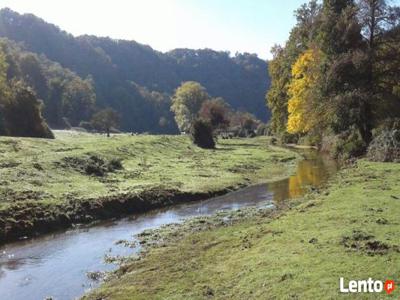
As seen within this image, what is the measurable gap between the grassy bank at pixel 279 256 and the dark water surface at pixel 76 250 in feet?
6.80

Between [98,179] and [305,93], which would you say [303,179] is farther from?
[305,93]

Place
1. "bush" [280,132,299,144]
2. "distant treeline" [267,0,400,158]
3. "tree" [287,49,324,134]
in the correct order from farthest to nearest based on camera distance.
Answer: "bush" [280,132,299,144] < "tree" [287,49,324,134] < "distant treeline" [267,0,400,158]

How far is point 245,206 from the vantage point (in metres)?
32.8

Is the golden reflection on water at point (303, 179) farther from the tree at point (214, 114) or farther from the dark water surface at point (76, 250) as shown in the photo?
the tree at point (214, 114)

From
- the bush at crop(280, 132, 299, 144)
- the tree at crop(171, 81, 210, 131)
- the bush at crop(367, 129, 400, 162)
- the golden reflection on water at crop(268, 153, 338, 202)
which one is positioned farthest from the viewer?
the tree at crop(171, 81, 210, 131)

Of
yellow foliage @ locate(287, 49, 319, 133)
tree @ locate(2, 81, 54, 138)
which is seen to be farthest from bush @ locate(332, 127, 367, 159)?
tree @ locate(2, 81, 54, 138)

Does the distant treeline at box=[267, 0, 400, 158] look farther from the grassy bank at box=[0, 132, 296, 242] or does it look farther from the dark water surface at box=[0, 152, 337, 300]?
the dark water surface at box=[0, 152, 337, 300]

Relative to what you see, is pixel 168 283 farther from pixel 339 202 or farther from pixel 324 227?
pixel 339 202

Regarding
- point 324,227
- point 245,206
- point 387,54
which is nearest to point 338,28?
point 387,54

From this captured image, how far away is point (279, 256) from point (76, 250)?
11.3 meters

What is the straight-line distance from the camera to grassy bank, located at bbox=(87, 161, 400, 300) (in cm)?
1458

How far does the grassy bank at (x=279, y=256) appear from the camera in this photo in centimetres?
1458

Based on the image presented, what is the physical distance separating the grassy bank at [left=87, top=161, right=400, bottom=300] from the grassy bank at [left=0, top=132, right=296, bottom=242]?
27.0 feet

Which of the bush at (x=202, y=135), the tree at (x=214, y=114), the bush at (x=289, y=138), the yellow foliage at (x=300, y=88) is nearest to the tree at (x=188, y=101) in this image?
the tree at (x=214, y=114)
